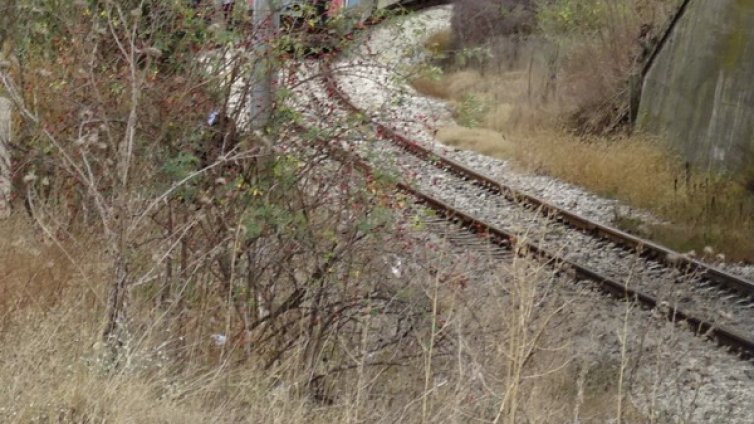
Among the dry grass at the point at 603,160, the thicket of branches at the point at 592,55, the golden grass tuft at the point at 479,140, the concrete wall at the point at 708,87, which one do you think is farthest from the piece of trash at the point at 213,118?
the golden grass tuft at the point at 479,140

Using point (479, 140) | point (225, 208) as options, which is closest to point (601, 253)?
point (225, 208)

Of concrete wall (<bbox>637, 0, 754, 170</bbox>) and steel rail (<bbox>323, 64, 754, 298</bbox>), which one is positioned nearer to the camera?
steel rail (<bbox>323, 64, 754, 298</bbox>)

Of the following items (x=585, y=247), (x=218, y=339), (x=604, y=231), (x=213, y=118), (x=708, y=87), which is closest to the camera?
(x=218, y=339)

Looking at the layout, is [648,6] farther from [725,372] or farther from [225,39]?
[225,39]

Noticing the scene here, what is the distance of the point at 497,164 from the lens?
59.0ft

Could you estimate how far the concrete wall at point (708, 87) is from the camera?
1517 cm

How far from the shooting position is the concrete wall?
15172mm

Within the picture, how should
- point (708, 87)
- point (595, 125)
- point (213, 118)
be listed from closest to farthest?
point (213, 118) → point (708, 87) → point (595, 125)

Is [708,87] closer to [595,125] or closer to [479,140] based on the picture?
[595,125]

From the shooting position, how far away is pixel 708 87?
16.2m

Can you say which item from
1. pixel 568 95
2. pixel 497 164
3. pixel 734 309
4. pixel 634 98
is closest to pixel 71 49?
pixel 734 309

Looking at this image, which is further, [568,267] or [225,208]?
[568,267]

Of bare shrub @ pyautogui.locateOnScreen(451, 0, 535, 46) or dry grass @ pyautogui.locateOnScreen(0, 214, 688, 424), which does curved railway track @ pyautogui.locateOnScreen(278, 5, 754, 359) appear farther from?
bare shrub @ pyautogui.locateOnScreen(451, 0, 535, 46)

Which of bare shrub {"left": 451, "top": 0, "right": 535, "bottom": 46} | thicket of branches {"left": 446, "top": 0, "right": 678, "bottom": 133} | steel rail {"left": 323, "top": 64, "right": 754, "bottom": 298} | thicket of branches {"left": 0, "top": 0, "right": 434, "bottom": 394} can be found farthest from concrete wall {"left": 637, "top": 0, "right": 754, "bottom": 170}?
bare shrub {"left": 451, "top": 0, "right": 535, "bottom": 46}
